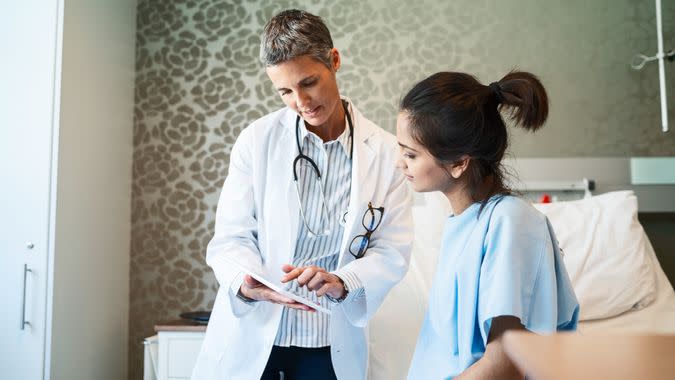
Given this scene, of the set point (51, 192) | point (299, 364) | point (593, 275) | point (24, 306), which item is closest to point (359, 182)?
point (299, 364)

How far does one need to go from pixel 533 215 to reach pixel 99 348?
7.73 feet

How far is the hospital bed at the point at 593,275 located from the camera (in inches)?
88.4

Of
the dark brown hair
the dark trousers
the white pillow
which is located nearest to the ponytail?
the dark brown hair

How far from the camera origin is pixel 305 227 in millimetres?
1753

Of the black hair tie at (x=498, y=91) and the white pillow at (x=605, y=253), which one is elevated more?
the black hair tie at (x=498, y=91)

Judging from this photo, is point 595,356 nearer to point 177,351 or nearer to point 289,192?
point 289,192

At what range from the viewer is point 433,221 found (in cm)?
272

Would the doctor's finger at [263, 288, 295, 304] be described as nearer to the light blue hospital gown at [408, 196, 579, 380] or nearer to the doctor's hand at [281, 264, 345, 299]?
the doctor's hand at [281, 264, 345, 299]

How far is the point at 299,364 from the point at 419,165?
2.04 feet

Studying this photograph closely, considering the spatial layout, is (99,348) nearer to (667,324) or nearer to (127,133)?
(127,133)

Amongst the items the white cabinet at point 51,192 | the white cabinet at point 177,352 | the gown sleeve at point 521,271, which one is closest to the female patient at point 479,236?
the gown sleeve at point 521,271

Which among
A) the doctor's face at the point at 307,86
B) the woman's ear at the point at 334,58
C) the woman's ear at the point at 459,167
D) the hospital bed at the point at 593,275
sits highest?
the woman's ear at the point at 334,58

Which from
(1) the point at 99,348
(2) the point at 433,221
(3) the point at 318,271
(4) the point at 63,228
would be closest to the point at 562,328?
(3) the point at 318,271

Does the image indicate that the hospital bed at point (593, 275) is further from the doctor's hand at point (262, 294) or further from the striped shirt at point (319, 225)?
the doctor's hand at point (262, 294)
